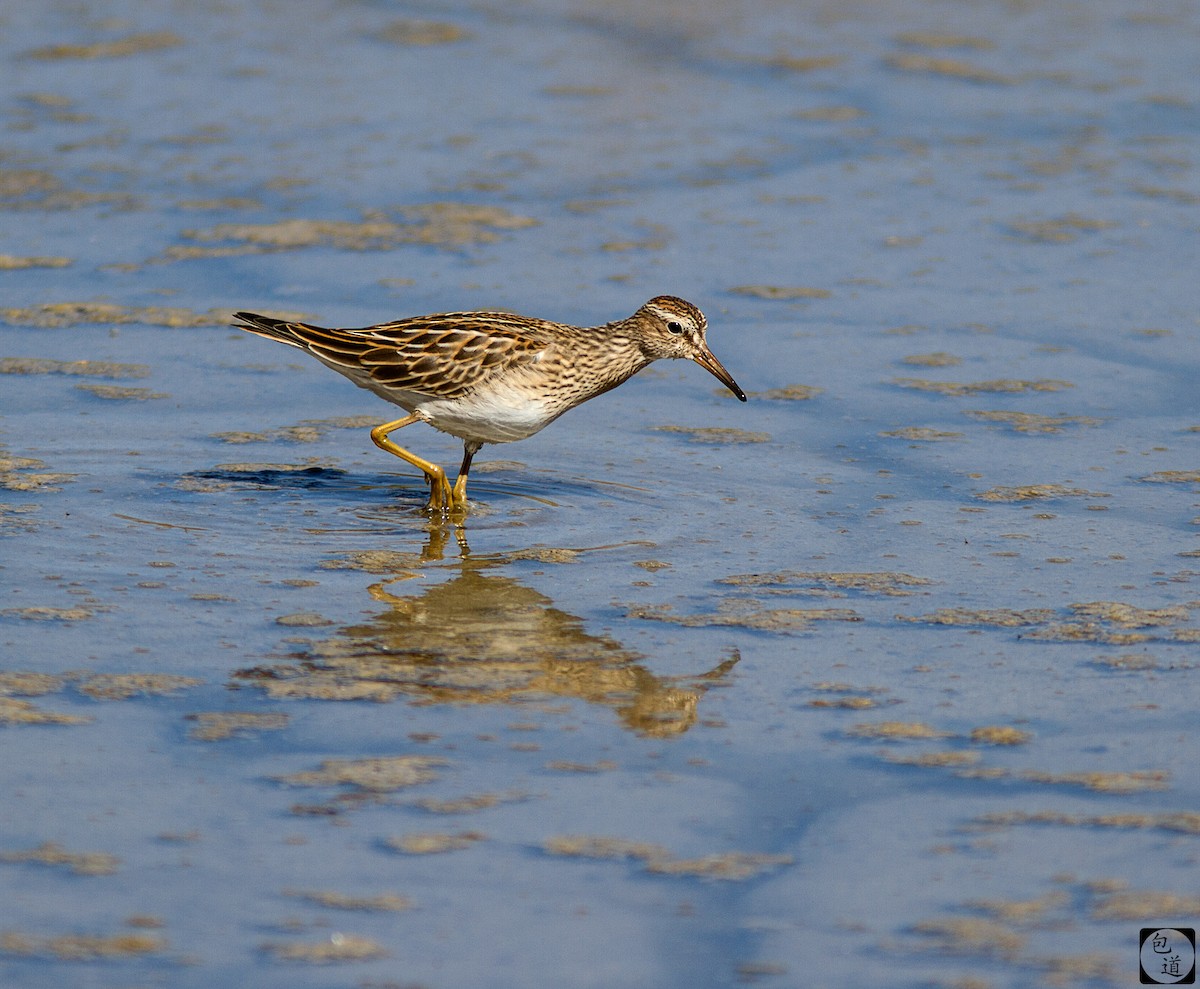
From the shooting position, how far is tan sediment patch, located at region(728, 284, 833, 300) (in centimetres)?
1071

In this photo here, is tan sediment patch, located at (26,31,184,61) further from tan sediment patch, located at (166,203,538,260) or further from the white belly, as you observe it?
the white belly

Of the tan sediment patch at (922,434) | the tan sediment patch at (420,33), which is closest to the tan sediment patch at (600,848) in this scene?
the tan sediment patch at (922,434)

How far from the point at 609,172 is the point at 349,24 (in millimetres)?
4762

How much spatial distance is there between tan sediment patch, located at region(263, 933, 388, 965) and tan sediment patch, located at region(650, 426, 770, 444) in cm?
473

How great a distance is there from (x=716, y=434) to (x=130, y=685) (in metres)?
3.81

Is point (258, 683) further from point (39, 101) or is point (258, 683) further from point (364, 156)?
point (39, 101)

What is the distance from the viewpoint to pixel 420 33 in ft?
52.9

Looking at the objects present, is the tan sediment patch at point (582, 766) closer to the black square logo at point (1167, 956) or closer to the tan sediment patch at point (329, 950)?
the tan sediment patch at point (329, 950)

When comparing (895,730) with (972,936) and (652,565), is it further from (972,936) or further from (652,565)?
(652,565)

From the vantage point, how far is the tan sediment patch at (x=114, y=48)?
50.8 ft

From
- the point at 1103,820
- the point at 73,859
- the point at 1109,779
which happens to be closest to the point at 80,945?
the point at 73,859

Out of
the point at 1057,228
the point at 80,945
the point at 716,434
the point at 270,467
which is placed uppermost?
the point at 1057,228

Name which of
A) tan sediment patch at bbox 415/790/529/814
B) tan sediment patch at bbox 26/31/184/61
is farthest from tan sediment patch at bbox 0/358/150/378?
tan sediment patch at bbox 26/31/184/61

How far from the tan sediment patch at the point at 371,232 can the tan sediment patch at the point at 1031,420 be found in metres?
3.67
